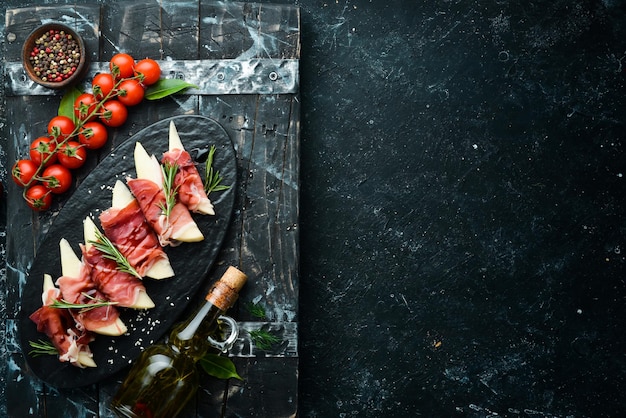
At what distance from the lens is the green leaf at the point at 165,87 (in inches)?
78.7

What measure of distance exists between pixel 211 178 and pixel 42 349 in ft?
2.42

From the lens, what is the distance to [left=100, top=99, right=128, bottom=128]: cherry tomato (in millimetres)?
1957

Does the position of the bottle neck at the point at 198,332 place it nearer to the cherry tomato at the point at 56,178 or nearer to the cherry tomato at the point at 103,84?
the cherry tomato at the point at 56,178

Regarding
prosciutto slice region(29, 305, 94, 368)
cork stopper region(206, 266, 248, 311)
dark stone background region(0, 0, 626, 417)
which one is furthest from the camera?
dark stone background region(0, 0, 626, 417)

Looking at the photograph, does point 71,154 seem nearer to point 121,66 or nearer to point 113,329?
point 121,66

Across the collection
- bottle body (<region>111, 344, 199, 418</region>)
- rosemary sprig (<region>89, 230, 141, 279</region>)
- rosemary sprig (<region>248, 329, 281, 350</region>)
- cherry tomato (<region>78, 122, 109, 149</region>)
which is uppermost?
cherry tomato (<region>78, 122, 109, 149</region>)

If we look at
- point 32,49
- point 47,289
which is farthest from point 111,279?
point 32,49

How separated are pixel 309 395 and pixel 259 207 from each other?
0.68 meters

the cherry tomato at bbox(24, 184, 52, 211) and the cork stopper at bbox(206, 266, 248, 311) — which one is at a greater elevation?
the cherry tomato at bbox(24, 184, 52, 211)

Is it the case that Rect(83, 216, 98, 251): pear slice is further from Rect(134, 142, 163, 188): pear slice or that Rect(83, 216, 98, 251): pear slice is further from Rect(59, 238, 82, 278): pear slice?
Rect(134, 142, 163, 188): pear slice

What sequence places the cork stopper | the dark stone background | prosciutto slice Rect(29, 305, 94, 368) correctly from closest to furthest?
the cork stopper, prosciutto slice Rect(29, 305, 94, 368), the dark stone background

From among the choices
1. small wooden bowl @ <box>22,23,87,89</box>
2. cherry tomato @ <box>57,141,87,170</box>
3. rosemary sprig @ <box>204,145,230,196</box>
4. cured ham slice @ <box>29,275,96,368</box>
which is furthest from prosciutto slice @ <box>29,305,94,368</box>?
small wooden bowl @ <box>22,23,87,89</box>

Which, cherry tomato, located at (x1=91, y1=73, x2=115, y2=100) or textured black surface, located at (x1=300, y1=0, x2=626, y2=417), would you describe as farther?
textured black surface, located at (x1=300, y1=0, x2=626, y2=417)

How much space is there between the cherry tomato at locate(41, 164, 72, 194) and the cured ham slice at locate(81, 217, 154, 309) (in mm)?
172
